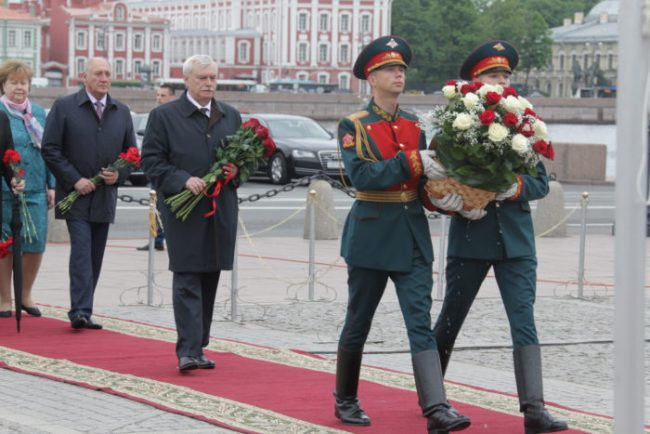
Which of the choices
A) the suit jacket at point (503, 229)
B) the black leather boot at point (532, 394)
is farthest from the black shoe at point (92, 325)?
the black leather boot at point (532, 394)

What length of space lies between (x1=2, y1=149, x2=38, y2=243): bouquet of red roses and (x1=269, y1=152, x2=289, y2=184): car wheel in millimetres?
21071

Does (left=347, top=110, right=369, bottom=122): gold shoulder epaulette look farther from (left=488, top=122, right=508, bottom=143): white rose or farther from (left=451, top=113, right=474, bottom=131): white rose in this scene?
(left=488, top=122, right=508, bottom=143): white rose

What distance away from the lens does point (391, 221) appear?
713cm

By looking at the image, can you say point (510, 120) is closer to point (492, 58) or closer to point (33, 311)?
point (492, 58)

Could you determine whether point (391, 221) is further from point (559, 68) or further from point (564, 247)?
point (559, 68)

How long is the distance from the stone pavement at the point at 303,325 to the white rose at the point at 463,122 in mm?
1748

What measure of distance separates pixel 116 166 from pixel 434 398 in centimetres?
403

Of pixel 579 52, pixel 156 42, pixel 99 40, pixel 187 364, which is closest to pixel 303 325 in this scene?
pixel 187 364

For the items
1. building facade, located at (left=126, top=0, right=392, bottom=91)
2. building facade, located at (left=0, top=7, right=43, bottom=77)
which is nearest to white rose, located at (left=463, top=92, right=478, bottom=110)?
building facade, located at (left=0, top=7, right=43, bottom=77)

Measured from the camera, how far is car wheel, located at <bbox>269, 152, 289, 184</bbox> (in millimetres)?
31947

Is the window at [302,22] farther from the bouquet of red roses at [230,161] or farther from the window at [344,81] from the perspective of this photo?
the bouquet of red roses at [230,161]

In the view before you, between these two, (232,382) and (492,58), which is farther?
(232,382)

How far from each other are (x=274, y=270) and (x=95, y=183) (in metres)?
5.14

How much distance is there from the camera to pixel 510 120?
7016 millimetres
